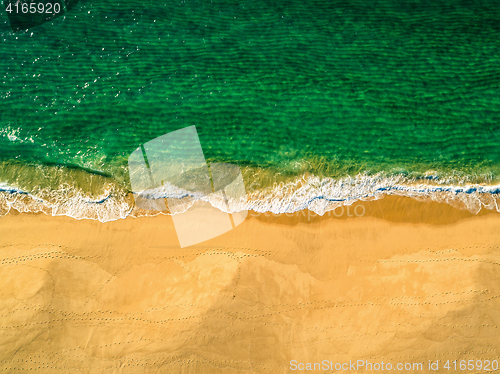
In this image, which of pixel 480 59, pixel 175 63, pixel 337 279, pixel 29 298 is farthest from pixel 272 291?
pixel 480 59

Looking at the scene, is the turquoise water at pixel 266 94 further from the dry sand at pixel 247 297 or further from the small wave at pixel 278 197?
the dry sand at pixel 247 297

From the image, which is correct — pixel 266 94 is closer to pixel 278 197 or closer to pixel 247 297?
pixel 278 197

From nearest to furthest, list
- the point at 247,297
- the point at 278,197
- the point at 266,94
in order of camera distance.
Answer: the point at 247,297
the point at 278,197
the point at 266,94

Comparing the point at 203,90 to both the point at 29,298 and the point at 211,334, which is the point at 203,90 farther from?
the point at 29,298

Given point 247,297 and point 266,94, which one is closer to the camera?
point 247,297

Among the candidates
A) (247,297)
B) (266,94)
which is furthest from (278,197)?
(266,94)

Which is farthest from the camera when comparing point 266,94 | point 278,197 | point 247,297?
point 266,94
